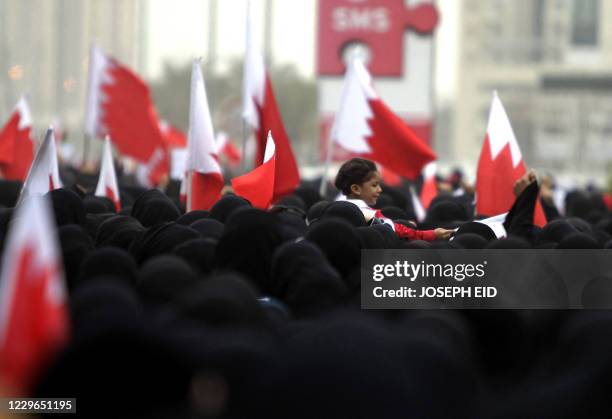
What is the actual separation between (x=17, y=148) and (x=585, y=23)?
9691 cm

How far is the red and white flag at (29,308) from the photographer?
296 centimetres

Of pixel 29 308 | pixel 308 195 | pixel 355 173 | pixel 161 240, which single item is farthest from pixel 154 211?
pixel 29 308

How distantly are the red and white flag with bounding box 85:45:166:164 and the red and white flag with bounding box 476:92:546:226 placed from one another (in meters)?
3.96

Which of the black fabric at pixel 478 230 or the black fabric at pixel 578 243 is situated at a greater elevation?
the black fabric at pixel 578 243

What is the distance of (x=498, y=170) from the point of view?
9164 mm

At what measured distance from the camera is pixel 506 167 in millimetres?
9195

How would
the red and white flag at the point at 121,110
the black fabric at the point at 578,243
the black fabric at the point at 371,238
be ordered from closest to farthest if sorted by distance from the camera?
the black fabric at the point at 371,238 → the black fabric at the point at 578,243 → the red and white flag at the point at 121,110

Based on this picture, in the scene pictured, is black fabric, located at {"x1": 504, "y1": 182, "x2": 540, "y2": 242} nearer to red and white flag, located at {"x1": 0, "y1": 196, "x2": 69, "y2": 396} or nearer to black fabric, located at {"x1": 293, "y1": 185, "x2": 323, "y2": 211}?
black fabric, located at {"x1": 293, "y1": 185, "x2": 323, "y2": 211}

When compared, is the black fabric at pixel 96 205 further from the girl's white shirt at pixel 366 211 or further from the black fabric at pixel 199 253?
the black fabric at pixel 199 253

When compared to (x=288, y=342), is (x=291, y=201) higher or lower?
lower

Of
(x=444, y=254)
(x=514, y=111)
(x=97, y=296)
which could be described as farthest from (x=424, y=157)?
→ (x=514, y=111)

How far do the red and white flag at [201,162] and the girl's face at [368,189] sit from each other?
1554mm

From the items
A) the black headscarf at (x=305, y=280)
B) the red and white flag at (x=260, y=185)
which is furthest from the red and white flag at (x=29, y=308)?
the red and white flag at (x=260, y=185)

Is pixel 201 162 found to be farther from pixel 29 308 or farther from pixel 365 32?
pixel 365 32
